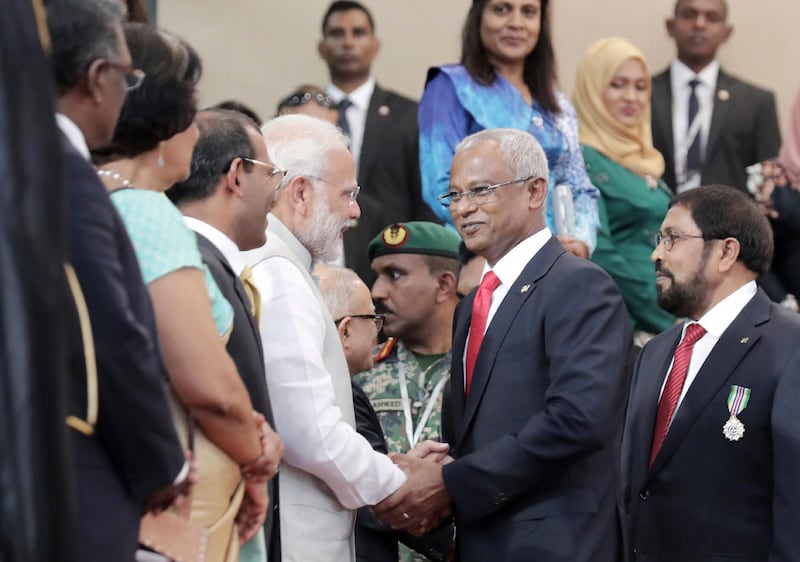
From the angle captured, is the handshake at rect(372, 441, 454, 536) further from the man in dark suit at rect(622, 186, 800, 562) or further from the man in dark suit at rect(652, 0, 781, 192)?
the man in dark suit at rect(652, 0, 781, 192)

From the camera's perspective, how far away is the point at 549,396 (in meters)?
3.30

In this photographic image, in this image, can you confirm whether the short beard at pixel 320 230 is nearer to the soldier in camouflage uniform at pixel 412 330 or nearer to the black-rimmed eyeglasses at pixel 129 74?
the soldier in camouflage uniform at pixel 412 330

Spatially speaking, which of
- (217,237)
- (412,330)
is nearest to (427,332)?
(412,330)

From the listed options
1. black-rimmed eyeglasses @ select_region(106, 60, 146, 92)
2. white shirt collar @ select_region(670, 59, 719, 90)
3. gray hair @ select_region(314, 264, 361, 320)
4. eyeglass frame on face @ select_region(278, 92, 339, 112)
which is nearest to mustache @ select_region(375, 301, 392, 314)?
gray hair @ select_region(314, 264, 361, 320)

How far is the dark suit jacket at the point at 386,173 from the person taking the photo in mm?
5902

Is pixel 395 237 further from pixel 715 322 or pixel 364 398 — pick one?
pixel 715 322

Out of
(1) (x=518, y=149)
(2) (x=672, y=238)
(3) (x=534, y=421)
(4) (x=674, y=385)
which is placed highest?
(1) (x=518, y=149)

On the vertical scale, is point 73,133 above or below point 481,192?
above

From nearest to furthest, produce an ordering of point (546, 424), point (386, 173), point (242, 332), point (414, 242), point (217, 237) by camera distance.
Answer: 1. point (242, 332)
2. point (217, 237)
3. point (546, 424)
4. point (414, 242)
5. point (386, 173)

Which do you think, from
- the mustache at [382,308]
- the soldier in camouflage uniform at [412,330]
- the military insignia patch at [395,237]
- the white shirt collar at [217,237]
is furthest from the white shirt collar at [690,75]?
the white shirt collar at [217,237]

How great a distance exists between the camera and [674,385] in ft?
12.3

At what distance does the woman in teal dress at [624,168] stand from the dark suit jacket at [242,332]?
278cm

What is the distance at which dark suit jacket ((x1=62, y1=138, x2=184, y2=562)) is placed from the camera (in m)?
1.83

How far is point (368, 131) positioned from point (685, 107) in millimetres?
1607
